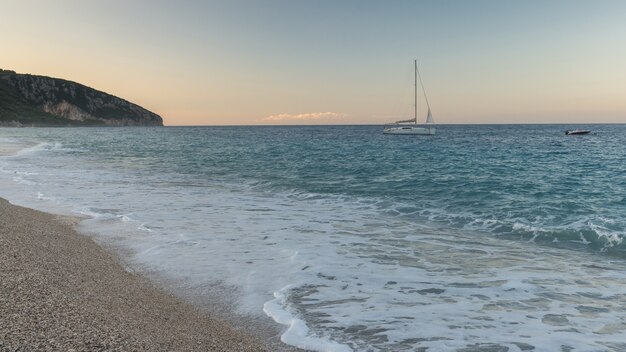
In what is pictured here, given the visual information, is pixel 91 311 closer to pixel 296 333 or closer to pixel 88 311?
pixel 88 311

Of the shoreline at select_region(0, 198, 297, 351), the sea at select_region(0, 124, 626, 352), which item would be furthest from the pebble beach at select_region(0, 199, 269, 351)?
the sea at select_region(0, 124, 626, 352)

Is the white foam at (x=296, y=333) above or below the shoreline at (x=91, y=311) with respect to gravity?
below

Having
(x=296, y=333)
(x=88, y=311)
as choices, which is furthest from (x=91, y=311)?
(x=296, y=333)

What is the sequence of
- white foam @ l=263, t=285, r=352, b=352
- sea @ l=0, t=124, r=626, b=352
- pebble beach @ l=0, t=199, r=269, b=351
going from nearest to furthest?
pebble beach @ l=0, t=199, r=269, b=351 → white foam @ l=263, t=285, r=352, b=352 → sea @ l=0, t=124, r=626, b=352

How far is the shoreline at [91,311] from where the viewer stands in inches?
184

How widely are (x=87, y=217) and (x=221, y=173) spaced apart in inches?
670

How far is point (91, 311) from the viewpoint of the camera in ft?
18.2

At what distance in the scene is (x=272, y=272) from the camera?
8.76 metres

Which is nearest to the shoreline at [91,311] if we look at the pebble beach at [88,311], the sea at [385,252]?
the pebble beach at [88,311]

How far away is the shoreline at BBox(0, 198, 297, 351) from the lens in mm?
4680

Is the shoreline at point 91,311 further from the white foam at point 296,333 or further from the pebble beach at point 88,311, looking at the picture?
the white foam at point 296,333

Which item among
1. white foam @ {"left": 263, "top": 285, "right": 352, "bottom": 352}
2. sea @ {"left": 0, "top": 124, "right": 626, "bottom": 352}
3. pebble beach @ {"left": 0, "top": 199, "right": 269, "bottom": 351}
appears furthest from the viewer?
sea @ {"left": 0, "top": 124, "right": 626, "bottom": 352}

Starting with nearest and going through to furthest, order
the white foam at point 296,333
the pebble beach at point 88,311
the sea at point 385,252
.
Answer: the pebble beach at point 88,311, the white foam at point 296,333, the sea at point 385,252

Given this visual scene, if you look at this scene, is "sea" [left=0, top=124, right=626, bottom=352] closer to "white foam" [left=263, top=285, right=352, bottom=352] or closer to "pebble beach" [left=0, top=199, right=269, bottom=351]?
"white foam" [left=263, top=285, right=352, bottom=352]
